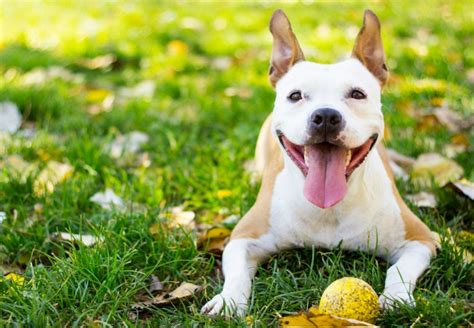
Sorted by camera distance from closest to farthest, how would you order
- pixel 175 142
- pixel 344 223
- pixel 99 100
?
pixel 344 223 → pixel 175 142 → pixel 99 100

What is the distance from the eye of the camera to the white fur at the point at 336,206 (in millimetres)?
2623

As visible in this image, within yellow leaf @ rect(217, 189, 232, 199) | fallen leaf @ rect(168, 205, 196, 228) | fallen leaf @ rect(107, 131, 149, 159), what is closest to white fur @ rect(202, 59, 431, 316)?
fallen leaf @ rect(168, 205, 196, 228)

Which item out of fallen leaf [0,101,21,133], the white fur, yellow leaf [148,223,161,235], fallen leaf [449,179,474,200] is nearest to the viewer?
the white fur

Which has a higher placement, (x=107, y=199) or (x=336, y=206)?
(x=336, y=206)

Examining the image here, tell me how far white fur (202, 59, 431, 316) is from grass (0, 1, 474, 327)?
0.08 m

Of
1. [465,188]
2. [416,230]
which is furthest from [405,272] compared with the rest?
[465,188]

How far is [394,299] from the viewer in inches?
94.2

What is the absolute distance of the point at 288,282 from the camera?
270 centimetres

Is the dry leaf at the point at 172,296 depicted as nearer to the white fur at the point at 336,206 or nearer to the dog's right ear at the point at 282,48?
the white fur at the point at 336,206

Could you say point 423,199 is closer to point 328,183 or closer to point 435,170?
point 435,170

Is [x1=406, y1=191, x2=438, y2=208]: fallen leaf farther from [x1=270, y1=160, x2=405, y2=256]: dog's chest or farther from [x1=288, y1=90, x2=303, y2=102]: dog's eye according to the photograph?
[x1=288, y1=90, x2=303, y2=102]: dog's eye

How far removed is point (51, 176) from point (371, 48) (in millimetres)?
1820

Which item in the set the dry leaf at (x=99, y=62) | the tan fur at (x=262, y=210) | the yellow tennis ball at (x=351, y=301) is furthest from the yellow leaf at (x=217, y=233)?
the dry leaf at (x=99, y=62)

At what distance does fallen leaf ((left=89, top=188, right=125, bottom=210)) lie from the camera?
11.3ft
